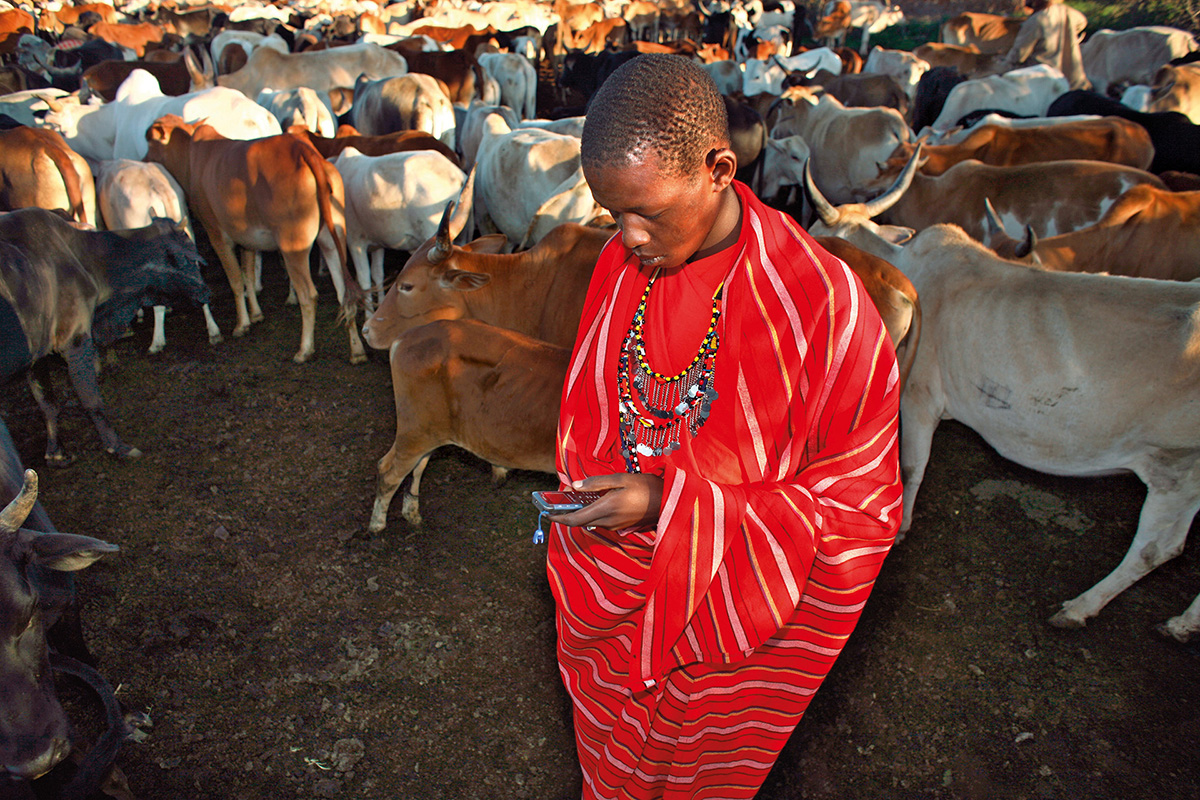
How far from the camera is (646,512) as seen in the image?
1497mm

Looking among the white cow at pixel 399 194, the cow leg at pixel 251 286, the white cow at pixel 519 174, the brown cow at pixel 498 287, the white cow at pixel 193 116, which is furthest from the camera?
the white cow at pixel 193 116

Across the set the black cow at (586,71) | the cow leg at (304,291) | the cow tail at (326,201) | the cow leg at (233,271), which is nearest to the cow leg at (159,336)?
the cow leg at (233,271)

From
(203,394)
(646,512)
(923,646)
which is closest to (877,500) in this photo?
(646,512)

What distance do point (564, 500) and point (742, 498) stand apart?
0.40 metres

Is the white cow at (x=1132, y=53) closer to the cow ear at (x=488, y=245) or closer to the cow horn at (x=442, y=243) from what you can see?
the cow ear at (x=488, y=245)

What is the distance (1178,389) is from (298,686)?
421 centimetres

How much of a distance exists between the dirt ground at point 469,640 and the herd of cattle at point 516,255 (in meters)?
0.34

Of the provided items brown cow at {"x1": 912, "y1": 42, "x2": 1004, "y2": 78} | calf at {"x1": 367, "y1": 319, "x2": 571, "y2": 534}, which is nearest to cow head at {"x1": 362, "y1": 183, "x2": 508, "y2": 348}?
calf at {"x1": 367, "y1": 319, "x2": 571, "y2": 534}

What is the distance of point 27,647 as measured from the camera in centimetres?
221

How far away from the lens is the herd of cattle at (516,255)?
3113mm

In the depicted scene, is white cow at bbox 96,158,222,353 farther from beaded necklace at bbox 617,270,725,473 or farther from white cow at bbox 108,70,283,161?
beaded necklace at bbox 617,270,725,473

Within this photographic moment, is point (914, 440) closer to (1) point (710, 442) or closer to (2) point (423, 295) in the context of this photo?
(1) point (710, 442)

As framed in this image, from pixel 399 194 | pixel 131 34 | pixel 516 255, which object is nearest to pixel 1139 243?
pixel 516 255

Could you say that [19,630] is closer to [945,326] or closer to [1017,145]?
[945,326]
